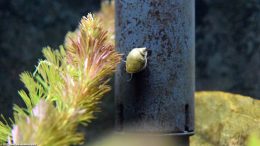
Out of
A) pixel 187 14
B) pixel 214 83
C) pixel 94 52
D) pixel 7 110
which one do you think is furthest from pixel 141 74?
pixel 214 83

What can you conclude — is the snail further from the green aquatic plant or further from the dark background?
the dark background

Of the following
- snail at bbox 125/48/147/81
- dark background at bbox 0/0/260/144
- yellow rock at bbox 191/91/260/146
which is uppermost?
dark background at bbox 0/0/260/144

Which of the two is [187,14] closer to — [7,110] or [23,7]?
[7,110]

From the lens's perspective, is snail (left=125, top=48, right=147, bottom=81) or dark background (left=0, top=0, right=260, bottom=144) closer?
snail (left=125, top=48, right=147, bottom=81)

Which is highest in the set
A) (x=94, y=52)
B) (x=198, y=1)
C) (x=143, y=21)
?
(x=198, y=1)

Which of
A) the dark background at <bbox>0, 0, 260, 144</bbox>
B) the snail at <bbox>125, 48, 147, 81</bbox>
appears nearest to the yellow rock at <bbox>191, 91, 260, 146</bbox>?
the snail at <bbox>125, 48, 147, 81</bbox>

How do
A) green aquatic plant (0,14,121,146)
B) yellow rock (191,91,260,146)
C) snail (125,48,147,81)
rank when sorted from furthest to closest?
1. yellow rock (191,91,260,146)
2. snail (125,48,147,81)
3. green aquatic plant (0,14,121,146)
